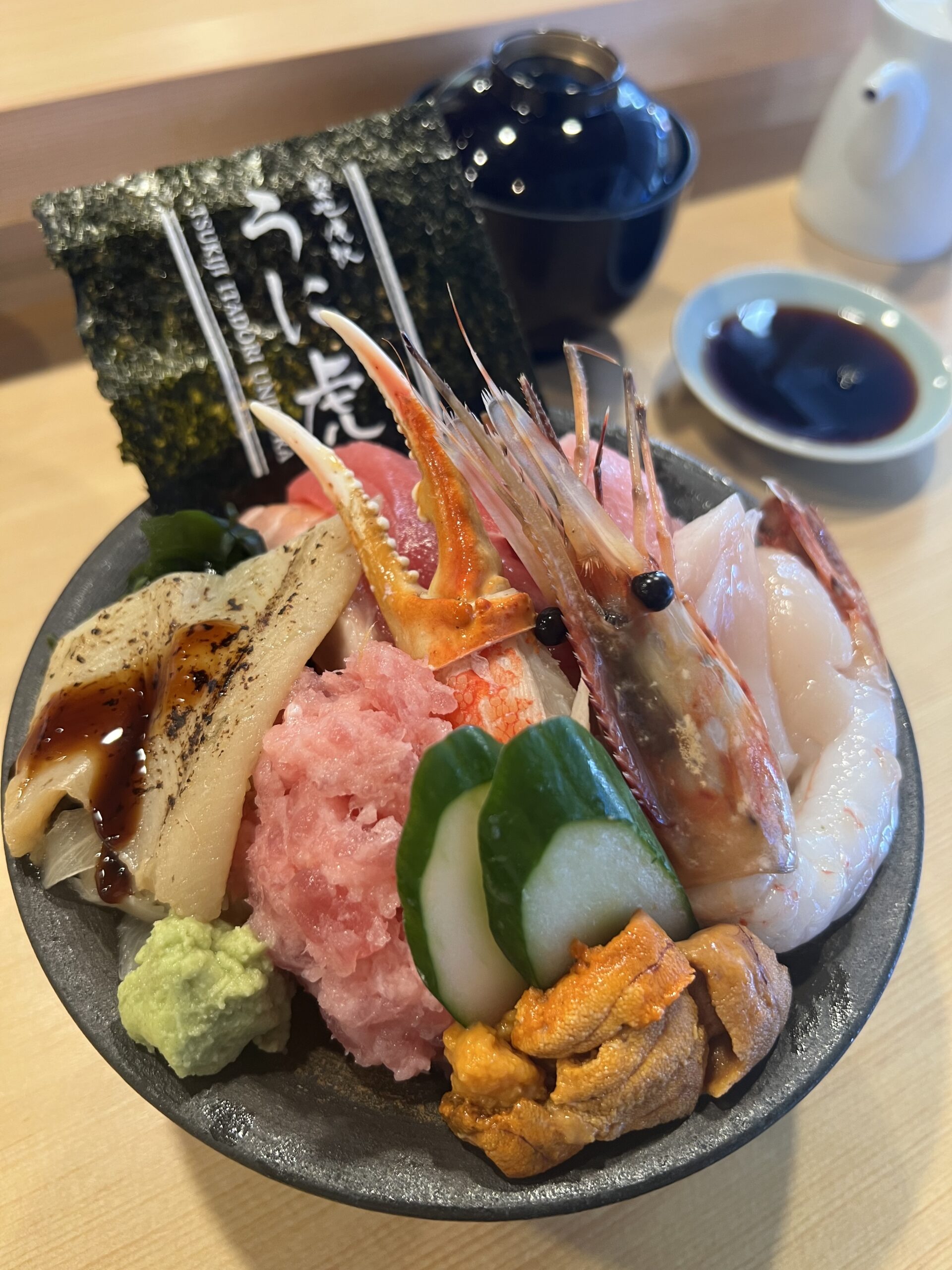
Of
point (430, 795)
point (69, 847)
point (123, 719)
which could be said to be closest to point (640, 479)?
point (430, 795)

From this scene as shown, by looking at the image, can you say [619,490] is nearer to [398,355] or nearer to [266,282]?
[398,355]

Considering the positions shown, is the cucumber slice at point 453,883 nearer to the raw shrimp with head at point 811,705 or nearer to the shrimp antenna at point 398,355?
the raw shrimp with head at point 811,705

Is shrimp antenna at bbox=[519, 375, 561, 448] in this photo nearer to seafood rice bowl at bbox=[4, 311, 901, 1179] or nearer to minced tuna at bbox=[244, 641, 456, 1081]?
seafood rice bowl at bbox=[4, 311, 901, 1179]

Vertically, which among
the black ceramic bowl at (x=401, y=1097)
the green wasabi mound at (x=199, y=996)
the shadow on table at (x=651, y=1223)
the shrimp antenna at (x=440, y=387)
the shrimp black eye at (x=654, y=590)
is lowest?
the shadow on table at (x=651, y=1223)

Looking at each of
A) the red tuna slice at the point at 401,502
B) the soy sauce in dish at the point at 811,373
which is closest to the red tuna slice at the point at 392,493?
the red tuna slice at the point at 401,502

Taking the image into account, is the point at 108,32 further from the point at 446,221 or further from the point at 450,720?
the point at 450,720

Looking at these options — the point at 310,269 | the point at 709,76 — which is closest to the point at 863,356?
the point at 709,76

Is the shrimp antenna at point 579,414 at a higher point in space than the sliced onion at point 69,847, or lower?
higher
